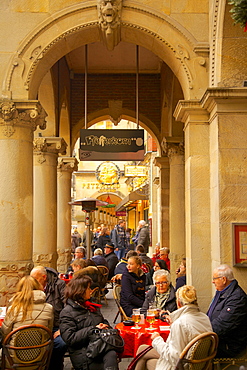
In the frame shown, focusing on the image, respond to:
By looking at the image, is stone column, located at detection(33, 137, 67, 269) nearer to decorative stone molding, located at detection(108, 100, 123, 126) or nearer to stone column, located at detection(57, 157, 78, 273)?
stone column, located at detection(57, 157, 78, 273)

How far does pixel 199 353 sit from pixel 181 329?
0.26 meters

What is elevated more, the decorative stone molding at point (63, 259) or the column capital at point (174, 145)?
the column capital at point (174, 145)

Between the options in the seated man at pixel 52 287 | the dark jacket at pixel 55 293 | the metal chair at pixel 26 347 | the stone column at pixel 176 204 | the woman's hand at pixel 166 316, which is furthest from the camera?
the stone column at pixel 176 204

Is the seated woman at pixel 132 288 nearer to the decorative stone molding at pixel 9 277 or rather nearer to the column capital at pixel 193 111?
the decorative stone molding at pixel 9 277

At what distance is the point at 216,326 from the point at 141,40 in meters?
5.31

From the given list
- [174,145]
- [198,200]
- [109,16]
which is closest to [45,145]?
[174,145]

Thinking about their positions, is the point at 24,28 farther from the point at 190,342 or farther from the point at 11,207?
the point at 190,342

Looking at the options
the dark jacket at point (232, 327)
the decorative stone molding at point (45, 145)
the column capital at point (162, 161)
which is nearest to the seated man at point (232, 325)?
the dark jacket at point (232, 327)

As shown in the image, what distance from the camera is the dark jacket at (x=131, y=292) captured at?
7.11 m

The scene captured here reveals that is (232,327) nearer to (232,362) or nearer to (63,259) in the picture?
(232,362)

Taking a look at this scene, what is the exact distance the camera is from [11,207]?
7957mm

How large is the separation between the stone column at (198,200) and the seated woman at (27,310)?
10.7 ft

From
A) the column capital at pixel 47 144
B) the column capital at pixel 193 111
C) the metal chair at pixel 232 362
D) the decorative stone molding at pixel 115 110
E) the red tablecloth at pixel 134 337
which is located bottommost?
the metal chair at pixel 232 362

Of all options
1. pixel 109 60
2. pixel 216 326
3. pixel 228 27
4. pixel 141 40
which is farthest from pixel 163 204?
pixel 216 326
